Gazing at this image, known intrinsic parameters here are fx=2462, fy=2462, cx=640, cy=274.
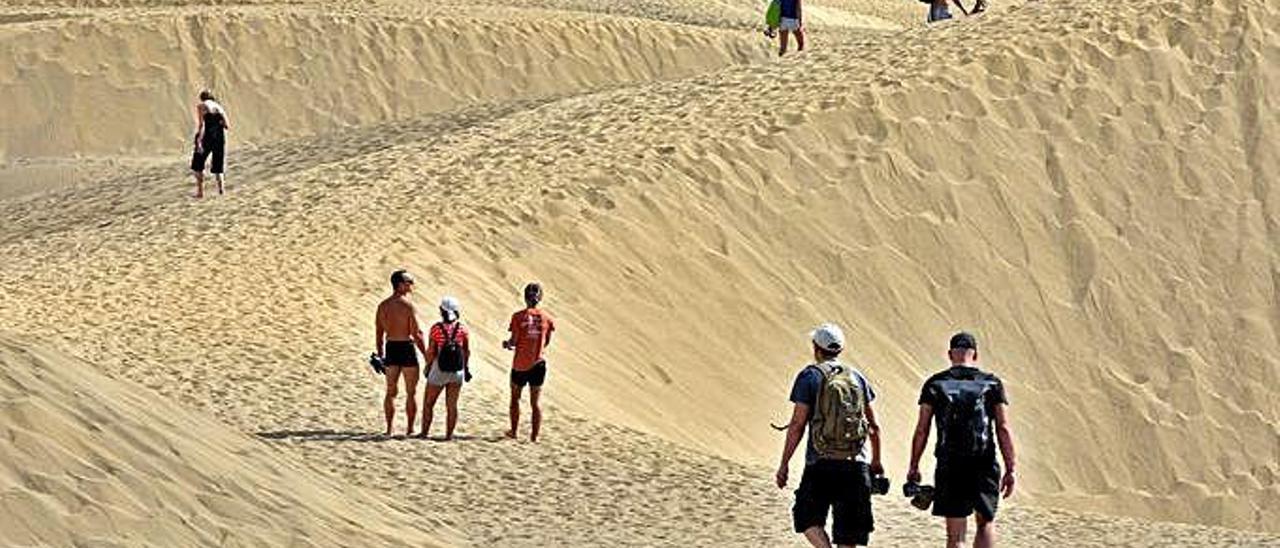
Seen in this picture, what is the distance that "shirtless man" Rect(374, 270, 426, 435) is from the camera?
15258mm

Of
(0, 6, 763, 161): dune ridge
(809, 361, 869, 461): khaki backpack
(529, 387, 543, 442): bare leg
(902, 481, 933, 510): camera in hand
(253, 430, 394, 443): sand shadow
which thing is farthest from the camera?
(0, 6, 763, 161): dune ridge

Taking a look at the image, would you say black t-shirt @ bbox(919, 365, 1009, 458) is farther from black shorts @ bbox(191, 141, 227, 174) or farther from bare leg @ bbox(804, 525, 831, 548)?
black shorts @ bbox(191, 141, 227, 174)

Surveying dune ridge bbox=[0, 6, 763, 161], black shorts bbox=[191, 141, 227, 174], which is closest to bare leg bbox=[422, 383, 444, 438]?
black shorts bbox=[191, 141, 227, 174]

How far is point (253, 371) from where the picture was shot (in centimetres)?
1700

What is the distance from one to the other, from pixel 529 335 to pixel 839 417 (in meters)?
4.90

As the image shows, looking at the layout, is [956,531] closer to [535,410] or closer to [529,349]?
[529,349]

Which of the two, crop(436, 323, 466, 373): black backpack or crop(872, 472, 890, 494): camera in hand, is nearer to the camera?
crop(872, 472, 890, 494): camera in hand

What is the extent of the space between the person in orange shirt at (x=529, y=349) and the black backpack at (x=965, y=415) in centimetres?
448

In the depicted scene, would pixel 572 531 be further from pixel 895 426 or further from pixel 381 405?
pixel 895 426

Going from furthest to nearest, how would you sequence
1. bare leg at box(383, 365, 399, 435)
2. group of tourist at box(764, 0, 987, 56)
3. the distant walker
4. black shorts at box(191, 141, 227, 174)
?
group of tourist at box(764, 0, 987, 56), black shorts at box(191, 141, 227, 174), the distant walker, bare leg at box(383, 365, 399, 435)

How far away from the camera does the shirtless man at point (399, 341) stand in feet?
50.1

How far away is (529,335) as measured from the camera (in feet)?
50.2

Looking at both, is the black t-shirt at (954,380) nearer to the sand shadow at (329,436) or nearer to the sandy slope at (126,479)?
the sandy slope at (126,479)

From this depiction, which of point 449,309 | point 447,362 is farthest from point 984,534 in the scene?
point 447,362
